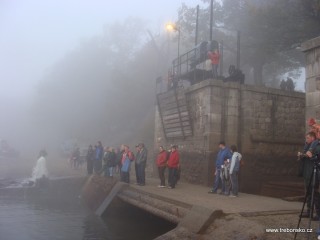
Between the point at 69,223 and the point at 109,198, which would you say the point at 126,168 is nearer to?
the point at 109,198

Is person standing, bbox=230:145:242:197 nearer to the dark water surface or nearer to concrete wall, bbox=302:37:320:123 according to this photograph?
the dark water surface

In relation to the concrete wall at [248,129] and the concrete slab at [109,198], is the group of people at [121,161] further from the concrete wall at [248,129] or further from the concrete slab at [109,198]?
the concrete wall at [248,129]

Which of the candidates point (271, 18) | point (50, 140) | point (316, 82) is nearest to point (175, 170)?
point (316, 82)

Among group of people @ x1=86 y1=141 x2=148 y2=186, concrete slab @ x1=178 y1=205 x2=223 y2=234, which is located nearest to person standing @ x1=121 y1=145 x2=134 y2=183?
group of people @ x1=86 y1=141 x2=148 y2=186

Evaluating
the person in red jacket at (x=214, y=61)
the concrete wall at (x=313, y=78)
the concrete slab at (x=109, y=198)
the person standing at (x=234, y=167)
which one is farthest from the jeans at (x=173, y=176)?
the concrete wall at (x=313, y=78)

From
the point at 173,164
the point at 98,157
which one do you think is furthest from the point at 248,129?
the point at 98,157

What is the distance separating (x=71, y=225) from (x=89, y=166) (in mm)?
8007

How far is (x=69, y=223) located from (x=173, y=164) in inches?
159

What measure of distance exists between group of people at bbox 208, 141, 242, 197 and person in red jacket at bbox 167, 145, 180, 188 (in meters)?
1.77

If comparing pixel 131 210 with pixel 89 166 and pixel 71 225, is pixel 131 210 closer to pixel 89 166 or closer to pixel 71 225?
pixel 71 225

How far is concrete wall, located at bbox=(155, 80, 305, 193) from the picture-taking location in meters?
15.1

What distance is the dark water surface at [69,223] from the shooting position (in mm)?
10531

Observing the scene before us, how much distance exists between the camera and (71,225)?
11.9 m

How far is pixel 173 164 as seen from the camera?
13.9 metres
